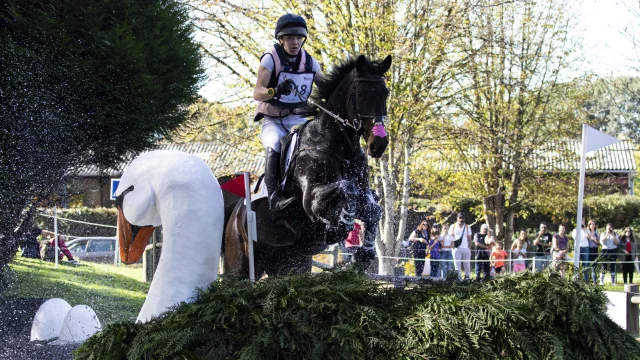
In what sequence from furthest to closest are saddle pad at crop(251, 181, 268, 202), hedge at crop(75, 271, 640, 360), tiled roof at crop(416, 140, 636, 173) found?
tiled roof at crop(416, 140, 636, 173), saddle pad at crop(251, 181, 268, 202), hedge at crop(75, 271, 640, 360)

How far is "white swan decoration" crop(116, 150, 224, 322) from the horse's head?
1520 mm

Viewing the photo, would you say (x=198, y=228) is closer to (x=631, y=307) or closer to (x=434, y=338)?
(x=434, y=338)

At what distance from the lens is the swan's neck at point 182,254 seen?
363cm

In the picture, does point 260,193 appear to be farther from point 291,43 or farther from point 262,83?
point 291,43

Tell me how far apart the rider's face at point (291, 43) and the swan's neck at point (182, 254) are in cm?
194

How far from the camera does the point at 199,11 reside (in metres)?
14.3

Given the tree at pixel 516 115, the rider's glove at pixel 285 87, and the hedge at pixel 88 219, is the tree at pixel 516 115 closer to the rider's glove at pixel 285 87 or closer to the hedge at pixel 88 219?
the rider's glove at pixel 285 87

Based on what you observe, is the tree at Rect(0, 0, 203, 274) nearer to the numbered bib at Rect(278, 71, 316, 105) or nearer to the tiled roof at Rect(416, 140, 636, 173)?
the numbered bib at Rect(278, 71, 316, 105)

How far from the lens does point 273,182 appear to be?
5.52 meters

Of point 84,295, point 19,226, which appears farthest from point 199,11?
point 19,226

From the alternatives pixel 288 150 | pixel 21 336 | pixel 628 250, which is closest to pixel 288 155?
pixel 288 150

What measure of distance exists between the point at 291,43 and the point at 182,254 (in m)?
2.23

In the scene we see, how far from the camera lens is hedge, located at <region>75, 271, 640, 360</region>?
276 cm

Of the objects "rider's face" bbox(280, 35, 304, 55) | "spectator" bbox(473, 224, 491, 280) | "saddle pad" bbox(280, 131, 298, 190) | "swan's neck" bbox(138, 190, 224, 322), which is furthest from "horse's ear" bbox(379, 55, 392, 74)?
"spectator" bbox(473, 224, 491, 280)
